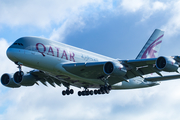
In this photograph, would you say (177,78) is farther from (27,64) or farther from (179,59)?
(27,64)

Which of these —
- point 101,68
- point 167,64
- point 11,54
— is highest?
point 11,54

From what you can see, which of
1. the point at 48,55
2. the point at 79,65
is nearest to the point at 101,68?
the point at 79,65

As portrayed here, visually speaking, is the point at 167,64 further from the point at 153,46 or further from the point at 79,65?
the point at 153,46

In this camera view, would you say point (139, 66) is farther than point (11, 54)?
Yes

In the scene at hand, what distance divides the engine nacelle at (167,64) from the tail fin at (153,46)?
558 inches

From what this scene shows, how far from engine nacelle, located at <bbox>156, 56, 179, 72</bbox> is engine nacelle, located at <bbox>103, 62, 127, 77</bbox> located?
368cm

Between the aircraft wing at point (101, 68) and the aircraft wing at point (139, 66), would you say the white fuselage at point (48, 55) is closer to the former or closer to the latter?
the aircraft wing at point (101, 68)

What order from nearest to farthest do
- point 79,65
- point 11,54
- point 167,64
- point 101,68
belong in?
1. point 167,64
2. point 11,54
3. point 79,65
4. point 101,68

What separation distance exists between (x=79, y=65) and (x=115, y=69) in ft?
13.3

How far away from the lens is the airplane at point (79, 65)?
28.8 metres

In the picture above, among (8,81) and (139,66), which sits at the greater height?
(8,81)

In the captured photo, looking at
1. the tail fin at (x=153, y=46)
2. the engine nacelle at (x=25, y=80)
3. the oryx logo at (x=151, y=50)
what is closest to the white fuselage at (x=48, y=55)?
the engine nacelle at (x=25, y=80)

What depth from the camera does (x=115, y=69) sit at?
1145 inches

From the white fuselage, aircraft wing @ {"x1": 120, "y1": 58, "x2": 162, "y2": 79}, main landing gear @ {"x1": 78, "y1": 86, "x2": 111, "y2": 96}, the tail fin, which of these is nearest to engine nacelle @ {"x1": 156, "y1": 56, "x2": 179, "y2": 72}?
aircraft wing @ {"x1": 120, "y1": 58, "x2": 162, "y2": 79}
